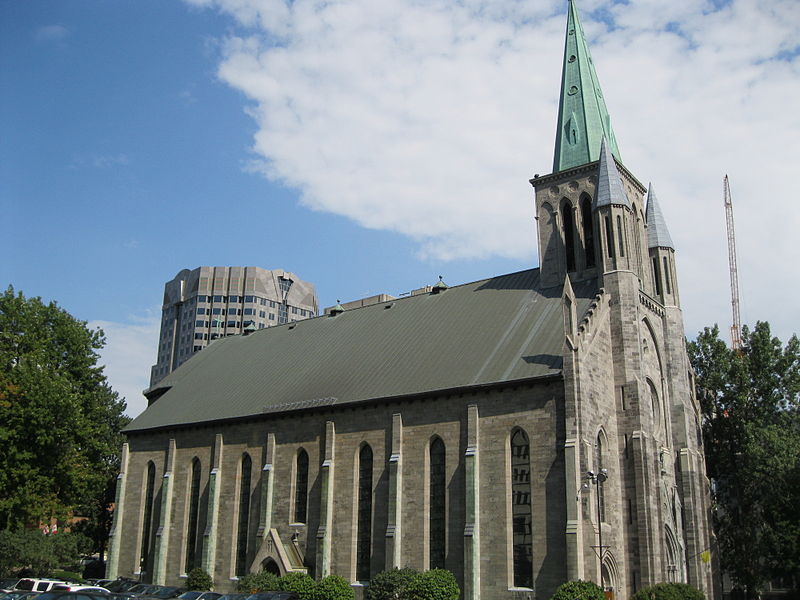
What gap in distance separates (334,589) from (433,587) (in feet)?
19.2

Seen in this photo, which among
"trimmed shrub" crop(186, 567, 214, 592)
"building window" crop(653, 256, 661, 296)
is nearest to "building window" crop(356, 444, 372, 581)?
"trimmed shrub" crop(186, 567, 214, 592)

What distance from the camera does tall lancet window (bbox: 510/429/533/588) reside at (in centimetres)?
3674

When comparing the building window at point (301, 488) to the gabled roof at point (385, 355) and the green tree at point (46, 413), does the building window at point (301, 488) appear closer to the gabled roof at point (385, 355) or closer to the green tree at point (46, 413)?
the gabled roof at point (385, 355)

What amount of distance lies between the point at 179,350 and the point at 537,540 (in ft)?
495

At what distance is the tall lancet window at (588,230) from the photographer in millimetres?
47438

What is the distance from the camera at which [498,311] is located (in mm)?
47156

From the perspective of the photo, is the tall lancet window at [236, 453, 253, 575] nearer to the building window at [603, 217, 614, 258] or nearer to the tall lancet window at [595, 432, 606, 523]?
the tall lancet window at [595, 432, 606, 523]

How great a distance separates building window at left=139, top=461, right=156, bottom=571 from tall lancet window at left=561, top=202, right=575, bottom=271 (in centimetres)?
3199

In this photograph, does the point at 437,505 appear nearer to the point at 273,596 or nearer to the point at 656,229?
the point at 273,596

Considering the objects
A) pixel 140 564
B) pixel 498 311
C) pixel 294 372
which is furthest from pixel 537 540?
pixel 140 564

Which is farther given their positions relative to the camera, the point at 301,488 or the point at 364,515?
the point at 301,488

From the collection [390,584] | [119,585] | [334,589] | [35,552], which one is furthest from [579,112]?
[35,552]

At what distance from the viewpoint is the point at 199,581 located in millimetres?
47188

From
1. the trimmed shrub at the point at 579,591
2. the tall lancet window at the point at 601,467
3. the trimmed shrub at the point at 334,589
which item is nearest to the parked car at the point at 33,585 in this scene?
the trimmed shrub at the point at 334,589
